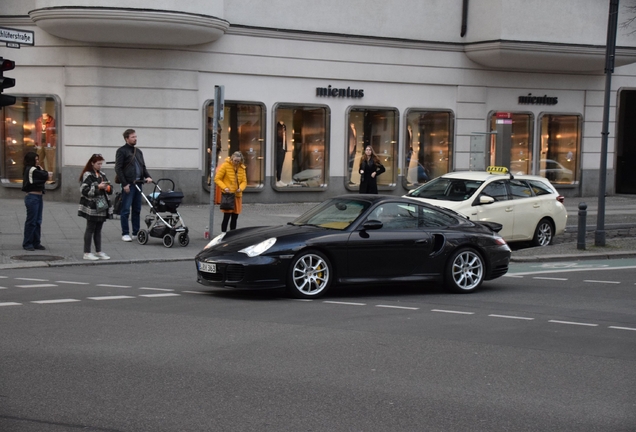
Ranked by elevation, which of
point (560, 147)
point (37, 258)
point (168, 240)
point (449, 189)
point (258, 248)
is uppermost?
point (560, 147)

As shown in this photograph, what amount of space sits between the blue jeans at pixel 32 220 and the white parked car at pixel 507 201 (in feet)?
23.5

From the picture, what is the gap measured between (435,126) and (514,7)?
13.7ft

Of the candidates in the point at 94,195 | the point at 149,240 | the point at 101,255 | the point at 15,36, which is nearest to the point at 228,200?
the point at 149,240

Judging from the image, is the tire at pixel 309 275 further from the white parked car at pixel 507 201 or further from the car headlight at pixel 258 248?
the white parked car at pixel 507 201

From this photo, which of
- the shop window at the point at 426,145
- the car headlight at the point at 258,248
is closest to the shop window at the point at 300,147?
the shop window at the point at 426,145

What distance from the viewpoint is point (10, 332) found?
8.55 meters

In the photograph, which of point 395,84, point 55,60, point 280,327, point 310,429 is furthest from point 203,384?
point 395,84

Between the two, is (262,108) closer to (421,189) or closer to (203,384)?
(421,189)

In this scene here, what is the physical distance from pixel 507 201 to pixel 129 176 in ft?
23.9

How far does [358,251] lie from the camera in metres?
11.5

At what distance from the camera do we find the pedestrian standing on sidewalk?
15.0 m

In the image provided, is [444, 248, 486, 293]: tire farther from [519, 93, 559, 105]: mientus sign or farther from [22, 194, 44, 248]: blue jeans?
[519, 93, 559, 105]: mientus sign

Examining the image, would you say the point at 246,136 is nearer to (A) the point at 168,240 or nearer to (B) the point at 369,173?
(B) the point at 369,173

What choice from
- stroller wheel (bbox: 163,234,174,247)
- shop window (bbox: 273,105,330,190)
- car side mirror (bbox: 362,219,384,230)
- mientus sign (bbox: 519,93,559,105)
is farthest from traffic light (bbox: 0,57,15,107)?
mientus sign (bbox: 519,93,559,105)
